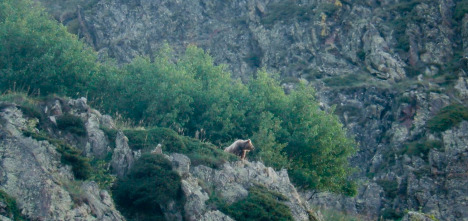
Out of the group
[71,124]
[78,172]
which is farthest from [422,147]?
[78,172]

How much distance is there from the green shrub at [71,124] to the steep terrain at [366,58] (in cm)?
2098

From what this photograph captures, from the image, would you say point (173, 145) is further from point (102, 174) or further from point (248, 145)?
point (248, 145)

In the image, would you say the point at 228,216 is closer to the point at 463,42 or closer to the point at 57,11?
the point at 463,42

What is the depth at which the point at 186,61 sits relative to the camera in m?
41.1

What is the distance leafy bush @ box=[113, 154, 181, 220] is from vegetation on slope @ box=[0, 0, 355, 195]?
9825 millimetres

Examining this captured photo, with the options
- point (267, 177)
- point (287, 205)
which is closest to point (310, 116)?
point (267, 177)

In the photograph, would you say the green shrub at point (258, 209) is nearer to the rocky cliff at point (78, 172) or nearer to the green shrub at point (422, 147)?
the rocky cliff at point (78, 172)

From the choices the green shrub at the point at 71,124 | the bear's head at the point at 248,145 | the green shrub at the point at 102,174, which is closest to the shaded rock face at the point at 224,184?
the bear's head at the point at 248,145

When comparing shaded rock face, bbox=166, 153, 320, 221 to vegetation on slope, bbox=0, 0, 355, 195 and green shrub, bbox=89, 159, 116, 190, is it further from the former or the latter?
vegetation on slope, bbox=0, 0, 355, 195

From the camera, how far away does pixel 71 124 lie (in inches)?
932

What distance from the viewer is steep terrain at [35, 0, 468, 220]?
44.2 m

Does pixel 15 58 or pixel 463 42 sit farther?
pixel 463 42

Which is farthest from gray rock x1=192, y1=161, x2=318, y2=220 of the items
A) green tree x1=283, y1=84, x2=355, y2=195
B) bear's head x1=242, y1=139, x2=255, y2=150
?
green tree x1=283, y1=84, x2=355, y2=195

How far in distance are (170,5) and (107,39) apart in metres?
10.6
